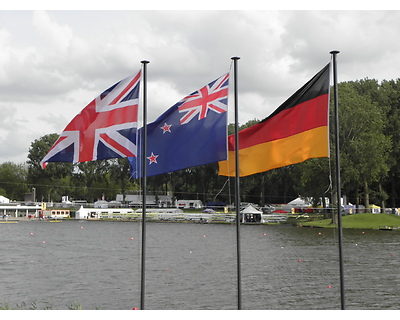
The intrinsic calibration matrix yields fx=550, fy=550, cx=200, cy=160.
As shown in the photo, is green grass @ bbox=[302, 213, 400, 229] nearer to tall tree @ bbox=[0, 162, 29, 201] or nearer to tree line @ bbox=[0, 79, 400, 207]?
tree line @ bbox=[0, 79, 400, 207]

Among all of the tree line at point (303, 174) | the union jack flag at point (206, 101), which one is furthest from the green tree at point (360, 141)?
the union jack flag at point (206, 101)

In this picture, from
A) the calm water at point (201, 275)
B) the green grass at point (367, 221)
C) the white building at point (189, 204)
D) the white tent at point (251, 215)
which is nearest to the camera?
the calm water at point (201, 275)

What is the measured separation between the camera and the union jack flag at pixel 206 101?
1850cm

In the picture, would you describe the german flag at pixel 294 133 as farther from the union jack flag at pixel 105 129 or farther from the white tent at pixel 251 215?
the white tent at pixel 251 215

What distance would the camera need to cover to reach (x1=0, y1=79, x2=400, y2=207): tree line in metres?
80.8

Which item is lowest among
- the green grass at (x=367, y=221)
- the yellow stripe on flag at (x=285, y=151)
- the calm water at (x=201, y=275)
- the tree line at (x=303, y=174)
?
the calm water at (x=201, y=275)

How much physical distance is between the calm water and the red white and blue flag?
933 cm

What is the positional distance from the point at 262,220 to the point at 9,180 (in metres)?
120

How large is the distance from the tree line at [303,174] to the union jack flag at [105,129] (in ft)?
12.9

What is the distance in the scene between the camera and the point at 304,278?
123 ft

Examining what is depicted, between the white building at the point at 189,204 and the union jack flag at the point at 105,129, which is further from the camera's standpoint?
the white building at the point at 189,204

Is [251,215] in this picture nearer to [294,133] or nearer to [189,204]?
[189,204]

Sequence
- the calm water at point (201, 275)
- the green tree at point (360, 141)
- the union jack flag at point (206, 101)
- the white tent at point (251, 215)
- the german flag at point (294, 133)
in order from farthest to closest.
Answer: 1. the white tent at point (251, 215)
2. the green tree at point (360, 141)
3. the calm water at point (201, 275)
4. the union jack flag at point (206, 101)
5. the german flag at point (294, 133)

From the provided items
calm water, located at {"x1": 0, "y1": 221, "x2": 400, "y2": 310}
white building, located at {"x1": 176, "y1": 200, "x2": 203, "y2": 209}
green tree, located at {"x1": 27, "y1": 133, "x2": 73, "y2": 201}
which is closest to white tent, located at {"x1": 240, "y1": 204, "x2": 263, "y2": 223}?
calm water, located at {"x1": 0, "y1": 221, "x2": 400, "y2": 310}
